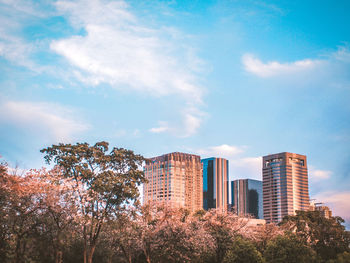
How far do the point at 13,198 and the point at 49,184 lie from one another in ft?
12.5

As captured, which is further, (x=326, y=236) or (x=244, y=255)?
(x=326, y=236)

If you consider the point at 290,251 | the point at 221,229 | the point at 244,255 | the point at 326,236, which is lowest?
the point at 244,255

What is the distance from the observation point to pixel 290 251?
43.2m

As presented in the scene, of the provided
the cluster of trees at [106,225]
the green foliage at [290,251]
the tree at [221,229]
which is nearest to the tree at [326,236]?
the cluster of trees at [106,225]

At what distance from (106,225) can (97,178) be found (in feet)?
21.2

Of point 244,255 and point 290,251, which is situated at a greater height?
point 290,251

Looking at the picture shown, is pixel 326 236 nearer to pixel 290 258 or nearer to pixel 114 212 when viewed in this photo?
pixel 290 258

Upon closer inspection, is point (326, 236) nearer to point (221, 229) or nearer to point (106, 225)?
point (221, 229)

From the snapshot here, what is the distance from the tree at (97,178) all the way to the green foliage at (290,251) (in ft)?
56.3

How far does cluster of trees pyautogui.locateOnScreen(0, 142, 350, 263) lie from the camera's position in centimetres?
3378

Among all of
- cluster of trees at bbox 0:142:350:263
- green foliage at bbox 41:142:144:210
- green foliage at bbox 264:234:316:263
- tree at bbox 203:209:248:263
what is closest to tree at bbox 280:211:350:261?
cluster of trees at bbox 0:142:350:263

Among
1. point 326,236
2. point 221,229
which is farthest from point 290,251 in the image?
point 326,236

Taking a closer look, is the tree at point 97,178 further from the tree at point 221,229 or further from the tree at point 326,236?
the tree at point 326,236

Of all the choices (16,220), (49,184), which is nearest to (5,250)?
(16,220)
